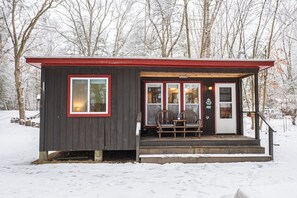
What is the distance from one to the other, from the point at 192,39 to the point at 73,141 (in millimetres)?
15441

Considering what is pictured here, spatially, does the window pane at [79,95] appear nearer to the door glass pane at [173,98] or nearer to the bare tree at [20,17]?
the door glass pane at [173,98]

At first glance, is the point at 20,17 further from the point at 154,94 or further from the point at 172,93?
the point at 172,93

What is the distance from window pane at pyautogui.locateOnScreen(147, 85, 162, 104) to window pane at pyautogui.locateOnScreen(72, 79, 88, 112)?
2.54 meters

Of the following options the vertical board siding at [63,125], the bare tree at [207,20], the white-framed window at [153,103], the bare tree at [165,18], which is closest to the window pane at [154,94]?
the white-framed window at [153,103]

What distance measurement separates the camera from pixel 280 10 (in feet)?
45.8

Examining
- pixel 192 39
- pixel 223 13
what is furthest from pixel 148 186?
pixel 192 39

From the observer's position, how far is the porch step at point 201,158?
6582 mm

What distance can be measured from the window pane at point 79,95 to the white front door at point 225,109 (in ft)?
15.4

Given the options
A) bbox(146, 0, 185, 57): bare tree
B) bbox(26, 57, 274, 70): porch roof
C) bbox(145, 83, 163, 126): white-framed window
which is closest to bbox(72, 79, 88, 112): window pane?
bbox(26, 57, 274, 70): porch roof

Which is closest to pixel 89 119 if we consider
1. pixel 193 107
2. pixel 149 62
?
pixel 149 62

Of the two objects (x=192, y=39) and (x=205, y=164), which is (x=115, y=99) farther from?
(x=192, y=39)

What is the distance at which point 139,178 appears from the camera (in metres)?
5.19

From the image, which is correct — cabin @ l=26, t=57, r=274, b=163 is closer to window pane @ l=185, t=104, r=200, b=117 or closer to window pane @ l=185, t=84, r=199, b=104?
window pane @ l=185, t=84, r=199, b=104

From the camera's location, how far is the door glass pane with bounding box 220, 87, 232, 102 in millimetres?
8859
